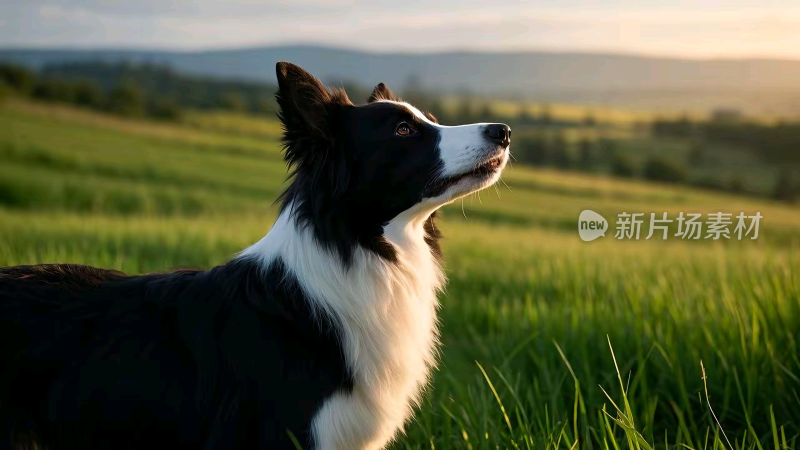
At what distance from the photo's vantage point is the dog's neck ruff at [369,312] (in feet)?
10.2

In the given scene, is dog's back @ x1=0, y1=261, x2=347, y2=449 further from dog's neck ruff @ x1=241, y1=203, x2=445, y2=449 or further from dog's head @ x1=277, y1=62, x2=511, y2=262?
dog's head @ x1=277, y1=62, x2=511, y2=262

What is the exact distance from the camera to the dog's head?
319 cm

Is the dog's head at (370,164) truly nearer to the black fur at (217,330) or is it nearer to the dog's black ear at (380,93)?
the black fur at (217,330)

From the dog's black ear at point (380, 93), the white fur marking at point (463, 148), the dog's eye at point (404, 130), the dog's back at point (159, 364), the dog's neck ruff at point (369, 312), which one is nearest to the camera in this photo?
the dog's back at point (159, 364)

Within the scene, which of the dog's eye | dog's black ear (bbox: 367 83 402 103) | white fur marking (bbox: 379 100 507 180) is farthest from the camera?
dog's black ear (bbox: 367 83 402 103)

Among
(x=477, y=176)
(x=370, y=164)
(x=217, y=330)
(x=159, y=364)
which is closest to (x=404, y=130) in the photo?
(x=370, y=164)

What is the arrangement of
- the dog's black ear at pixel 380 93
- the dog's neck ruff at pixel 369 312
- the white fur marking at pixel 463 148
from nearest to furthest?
the dog's neck ruff at pixel 369 312
the white fur marking at pixel 463 148
the dog's black ear at pixel 380 93

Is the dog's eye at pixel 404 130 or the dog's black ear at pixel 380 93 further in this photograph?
the dog's black ear at pixel 380 93

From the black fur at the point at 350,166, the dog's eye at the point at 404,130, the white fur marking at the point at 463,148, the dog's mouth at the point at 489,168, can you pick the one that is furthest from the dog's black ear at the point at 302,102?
the dog's mouth at the point at 489,168

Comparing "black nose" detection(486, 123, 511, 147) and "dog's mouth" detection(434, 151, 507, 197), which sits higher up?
"black nose" detection(486, 123, 511, 147)

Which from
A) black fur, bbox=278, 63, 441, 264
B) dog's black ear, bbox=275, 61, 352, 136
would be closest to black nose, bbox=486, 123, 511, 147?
black fur, bbox=278, 63, 441, 264

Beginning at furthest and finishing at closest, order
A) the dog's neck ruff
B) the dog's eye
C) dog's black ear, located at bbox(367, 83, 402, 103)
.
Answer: dog's black ear, located at bbox(367, 83, 402, 103), the dog's eye, the dog's neck ruff

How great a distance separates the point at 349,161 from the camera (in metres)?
3.27

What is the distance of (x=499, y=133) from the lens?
3232 millimetres
